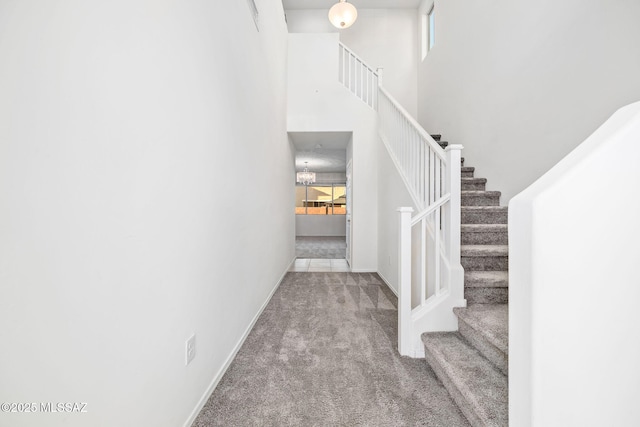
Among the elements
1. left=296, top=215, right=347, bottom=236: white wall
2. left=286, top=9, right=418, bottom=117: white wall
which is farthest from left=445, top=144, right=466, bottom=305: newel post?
left=296, top=215, right=347, bottom=236: white wall

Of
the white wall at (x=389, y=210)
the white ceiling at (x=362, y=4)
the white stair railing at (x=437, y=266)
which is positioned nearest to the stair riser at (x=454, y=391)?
the white stair railing at (x=437, y=266)

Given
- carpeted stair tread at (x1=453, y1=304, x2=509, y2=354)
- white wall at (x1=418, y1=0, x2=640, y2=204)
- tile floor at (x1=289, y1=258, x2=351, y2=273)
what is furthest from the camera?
tile floor at (x1=289, y1=258, x2=351, y2=273)

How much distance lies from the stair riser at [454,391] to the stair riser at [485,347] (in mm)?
277

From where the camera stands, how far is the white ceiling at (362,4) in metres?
5.31

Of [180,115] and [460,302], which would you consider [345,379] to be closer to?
[460,302]

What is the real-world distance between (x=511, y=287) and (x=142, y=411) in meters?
1.31

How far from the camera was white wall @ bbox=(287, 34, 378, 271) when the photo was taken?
439 cm

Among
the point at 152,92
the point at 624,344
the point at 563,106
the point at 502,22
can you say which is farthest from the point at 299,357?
the point at 502,22

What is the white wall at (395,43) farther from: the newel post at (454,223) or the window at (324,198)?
the window at (324,198)

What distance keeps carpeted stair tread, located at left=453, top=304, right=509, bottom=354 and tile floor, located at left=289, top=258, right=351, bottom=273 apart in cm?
280

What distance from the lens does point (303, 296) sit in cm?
318

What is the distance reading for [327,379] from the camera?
63.6 inches

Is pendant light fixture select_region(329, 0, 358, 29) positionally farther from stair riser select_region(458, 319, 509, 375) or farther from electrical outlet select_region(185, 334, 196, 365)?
electrical outlet select_region(185, 334, 196, 365)

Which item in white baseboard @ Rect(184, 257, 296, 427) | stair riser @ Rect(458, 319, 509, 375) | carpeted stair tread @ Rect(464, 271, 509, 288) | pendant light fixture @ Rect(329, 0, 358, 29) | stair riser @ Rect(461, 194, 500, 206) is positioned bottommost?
white baseboard @ Rect(184, 257, 296, 427)
